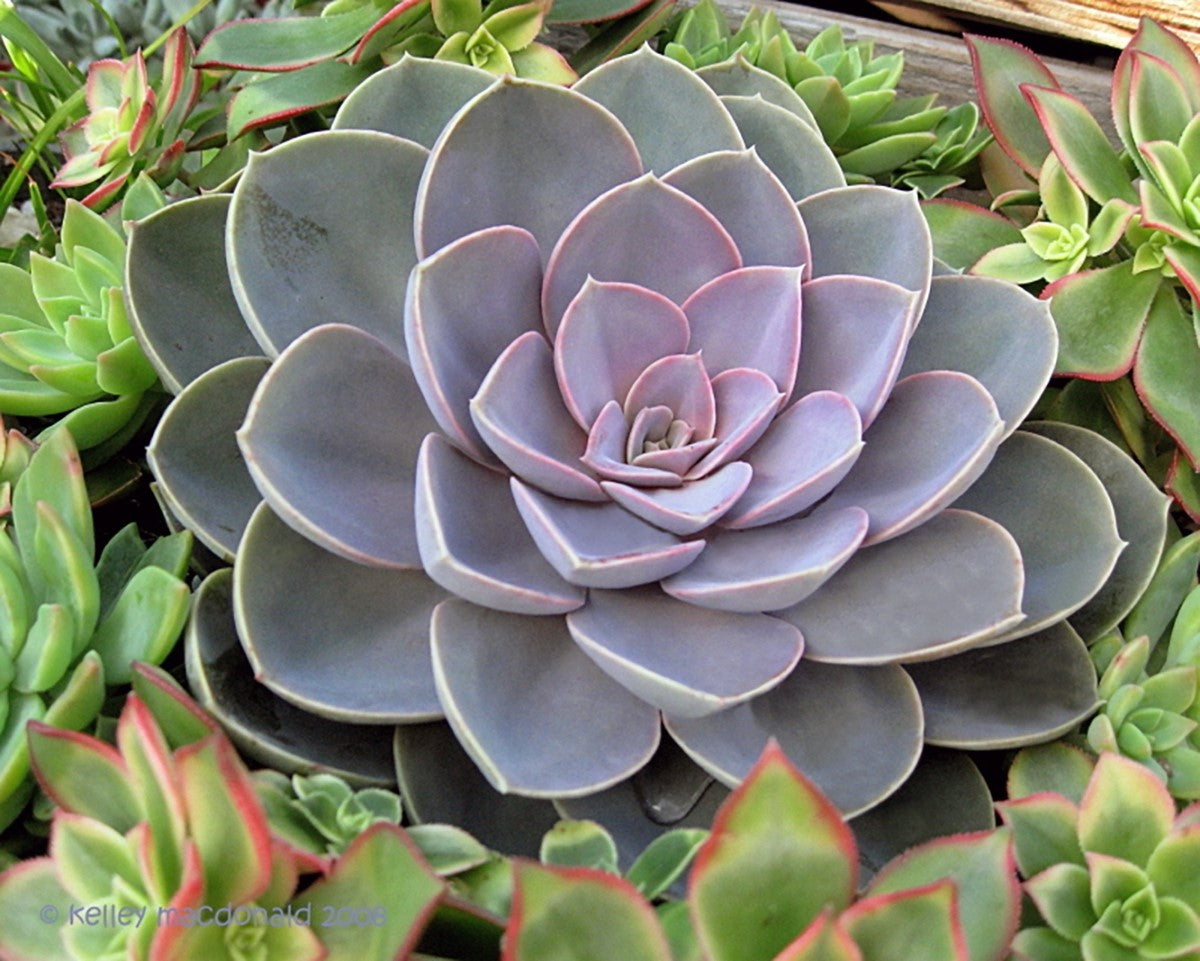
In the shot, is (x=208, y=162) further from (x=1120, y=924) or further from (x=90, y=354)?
(x=1120, y=924)

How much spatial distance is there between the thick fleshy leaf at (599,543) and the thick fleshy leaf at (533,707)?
51 mm

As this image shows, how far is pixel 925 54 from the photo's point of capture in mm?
1284

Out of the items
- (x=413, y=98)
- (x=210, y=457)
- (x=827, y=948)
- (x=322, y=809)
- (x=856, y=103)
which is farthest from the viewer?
(x=856, y=103)

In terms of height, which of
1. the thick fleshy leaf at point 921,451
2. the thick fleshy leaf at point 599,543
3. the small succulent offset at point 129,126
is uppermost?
the small succulent offset at point 129,126

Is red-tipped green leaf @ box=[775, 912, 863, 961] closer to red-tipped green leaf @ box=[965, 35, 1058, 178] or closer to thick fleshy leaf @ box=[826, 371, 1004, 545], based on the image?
thick fleshy leaf @ box=[826, 371, 1004, 545]

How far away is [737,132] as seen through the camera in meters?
0.81

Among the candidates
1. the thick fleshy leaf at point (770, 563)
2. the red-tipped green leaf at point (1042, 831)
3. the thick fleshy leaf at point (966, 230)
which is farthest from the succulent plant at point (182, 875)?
the thick fleshy leaf at point (966, 230)

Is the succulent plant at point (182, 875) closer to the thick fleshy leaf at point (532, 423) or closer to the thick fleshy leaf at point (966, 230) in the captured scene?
the thick fleshy leaf at point (532, 423)

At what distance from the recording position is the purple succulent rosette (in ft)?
2.09

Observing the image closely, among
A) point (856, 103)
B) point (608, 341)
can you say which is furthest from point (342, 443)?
point (856, 103)

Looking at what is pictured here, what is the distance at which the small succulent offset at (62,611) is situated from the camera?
604 mm

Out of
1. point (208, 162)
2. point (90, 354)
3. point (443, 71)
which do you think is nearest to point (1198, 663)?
point (443, 71)

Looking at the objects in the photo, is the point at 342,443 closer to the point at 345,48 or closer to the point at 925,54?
the point at 345,48

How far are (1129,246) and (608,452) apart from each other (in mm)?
517
